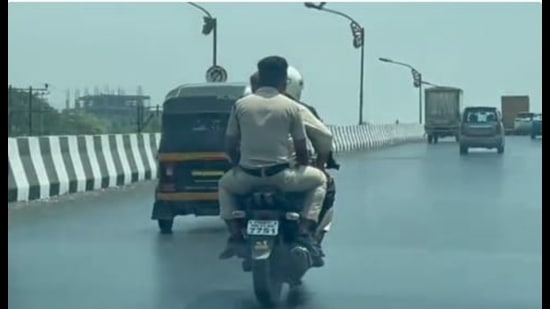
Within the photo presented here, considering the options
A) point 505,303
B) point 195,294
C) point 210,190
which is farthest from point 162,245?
point 505,303

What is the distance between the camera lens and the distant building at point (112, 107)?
137 feet

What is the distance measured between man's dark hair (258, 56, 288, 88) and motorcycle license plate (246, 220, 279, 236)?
1.05m

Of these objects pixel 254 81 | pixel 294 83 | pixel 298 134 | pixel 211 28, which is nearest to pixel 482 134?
pixel 211 28

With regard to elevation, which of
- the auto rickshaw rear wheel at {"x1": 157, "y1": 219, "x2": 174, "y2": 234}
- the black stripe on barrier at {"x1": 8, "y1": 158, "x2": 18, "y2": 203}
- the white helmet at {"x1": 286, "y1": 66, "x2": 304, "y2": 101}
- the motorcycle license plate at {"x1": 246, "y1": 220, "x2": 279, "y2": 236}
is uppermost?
the white helmet at {"x1": 286, "y1": 66, "x2": 304, "y2": 101}

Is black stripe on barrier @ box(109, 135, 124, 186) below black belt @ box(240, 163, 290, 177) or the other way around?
below

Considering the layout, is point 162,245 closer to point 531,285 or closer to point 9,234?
point 9,234

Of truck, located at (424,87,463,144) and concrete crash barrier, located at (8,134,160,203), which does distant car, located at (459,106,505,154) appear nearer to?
truck, located at (424,87,463,144)

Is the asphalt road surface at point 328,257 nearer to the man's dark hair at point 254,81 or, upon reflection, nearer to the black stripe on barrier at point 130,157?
the man's dark hair at point 254,81

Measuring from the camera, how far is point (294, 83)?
11.0 meters

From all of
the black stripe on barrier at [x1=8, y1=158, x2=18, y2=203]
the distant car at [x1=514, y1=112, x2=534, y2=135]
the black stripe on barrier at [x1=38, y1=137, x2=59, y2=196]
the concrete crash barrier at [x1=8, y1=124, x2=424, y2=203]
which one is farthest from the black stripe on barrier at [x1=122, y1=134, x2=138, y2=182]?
the distant car at [x1=514, y1=112, x2=534, y2=135]

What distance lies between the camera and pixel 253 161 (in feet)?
33.4

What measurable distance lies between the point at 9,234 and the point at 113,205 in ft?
17.0

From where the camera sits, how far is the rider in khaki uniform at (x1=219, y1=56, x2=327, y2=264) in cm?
1016

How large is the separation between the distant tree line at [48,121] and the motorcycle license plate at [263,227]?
25.3 metres
